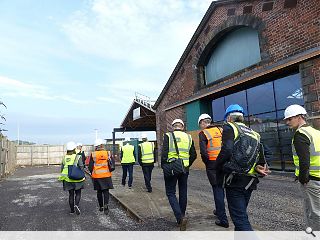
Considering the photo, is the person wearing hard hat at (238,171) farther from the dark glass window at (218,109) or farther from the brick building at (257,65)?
the dark glass window at (218,109)

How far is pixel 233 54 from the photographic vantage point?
13695 millimetres

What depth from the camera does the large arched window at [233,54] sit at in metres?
12.4

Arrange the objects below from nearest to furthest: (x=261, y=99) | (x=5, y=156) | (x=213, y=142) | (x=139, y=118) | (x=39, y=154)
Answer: (x=213, y=142), (x=261, y=99), (x=5, y=156), (x=139, y=118), (x=39, y=154)

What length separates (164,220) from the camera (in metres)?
5.36

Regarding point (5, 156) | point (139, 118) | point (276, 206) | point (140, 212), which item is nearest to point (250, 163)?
point (140, 212)

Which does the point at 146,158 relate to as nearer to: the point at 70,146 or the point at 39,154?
the point at 70,146

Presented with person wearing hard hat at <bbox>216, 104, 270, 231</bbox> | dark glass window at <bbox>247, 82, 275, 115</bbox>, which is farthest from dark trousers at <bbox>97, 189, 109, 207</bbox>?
dark glass window at <bbox>247, 82, 275, 115</bbox>

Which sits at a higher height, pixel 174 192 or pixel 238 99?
pixel 238 99

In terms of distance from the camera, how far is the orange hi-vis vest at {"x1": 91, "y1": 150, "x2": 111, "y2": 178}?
6.92 m

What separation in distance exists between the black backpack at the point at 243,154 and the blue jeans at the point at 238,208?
25cm

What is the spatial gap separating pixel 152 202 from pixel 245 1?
979 cm

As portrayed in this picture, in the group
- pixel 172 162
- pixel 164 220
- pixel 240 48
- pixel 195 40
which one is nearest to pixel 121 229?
pixel 164 220

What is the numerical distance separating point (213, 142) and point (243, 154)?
165cm

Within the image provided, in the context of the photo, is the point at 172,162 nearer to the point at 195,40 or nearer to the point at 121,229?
the point at 121,229
